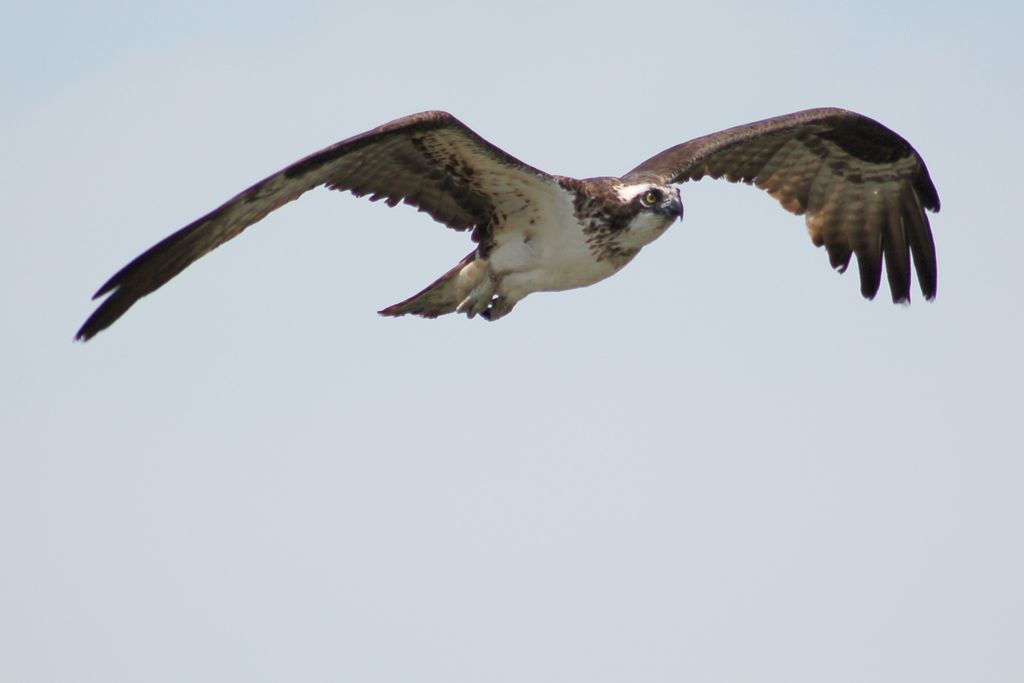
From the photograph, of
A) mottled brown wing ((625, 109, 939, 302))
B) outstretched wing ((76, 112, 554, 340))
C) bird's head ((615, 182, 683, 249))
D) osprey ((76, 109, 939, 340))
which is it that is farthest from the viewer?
mottled brown wing ((625, 109, 939, 302))

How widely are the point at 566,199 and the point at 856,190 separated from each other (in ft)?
13.7

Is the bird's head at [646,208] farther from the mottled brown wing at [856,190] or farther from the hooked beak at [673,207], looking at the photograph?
the mottled brown wing at [856,190]

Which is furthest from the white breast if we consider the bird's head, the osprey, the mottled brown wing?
the mottled brown wing

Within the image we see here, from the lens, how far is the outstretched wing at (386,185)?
9.96 metres

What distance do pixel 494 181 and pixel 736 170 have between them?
3.53m

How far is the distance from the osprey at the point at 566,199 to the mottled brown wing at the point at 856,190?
0.01 meters

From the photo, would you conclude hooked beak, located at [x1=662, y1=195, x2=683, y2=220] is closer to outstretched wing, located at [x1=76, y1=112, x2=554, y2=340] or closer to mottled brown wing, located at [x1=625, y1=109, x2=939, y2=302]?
outstretched wing, located at [x1=76, y1=112, x2=554, y2=340]

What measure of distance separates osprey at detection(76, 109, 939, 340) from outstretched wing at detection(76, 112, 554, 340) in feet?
0.03

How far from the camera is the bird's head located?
12.1 metres

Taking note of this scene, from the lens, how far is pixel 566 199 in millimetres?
12055

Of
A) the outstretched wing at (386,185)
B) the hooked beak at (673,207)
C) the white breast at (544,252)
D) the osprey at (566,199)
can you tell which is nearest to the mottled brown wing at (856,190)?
the osprey at (566,199)

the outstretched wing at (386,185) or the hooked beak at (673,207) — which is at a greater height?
the outstretched wing at (386,185)

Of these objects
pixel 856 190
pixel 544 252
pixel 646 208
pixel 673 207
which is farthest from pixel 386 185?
pixel 856 190

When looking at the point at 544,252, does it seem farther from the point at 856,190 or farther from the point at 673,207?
the point at 856,190
